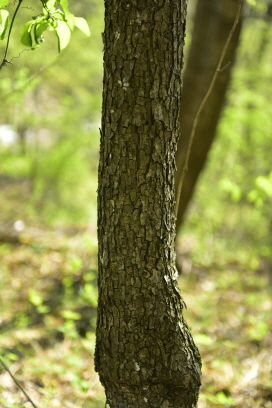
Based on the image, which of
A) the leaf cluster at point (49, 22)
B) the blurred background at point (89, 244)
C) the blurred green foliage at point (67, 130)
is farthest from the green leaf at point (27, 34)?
the blurred green foliage at point (67, 130)

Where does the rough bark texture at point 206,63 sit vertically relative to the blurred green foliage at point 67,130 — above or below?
below

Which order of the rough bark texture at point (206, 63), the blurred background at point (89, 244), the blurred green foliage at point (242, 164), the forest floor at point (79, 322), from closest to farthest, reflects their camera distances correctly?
the forest floor at point (79, 322), the blurred background at point (89, 244), the rough bark texture at point (206, 63), the blurred green foliage at point (242, 164)

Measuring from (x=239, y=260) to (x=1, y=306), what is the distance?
13.3ft

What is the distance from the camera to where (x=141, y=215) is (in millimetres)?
1479

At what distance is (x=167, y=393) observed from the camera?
163 cm

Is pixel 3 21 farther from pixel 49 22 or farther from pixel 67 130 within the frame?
pixel 67 130

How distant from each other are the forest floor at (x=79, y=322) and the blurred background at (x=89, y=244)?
0.01 m

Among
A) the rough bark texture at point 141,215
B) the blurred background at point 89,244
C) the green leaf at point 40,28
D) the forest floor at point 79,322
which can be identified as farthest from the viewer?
the blurred background at point 89,244

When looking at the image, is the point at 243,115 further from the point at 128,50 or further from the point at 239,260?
the point at 128,50

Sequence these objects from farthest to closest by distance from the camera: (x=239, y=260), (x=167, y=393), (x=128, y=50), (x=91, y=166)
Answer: (x=91, y=166) < (x=239, y=260) < (x=167, y=393) < (x=128, y=50)

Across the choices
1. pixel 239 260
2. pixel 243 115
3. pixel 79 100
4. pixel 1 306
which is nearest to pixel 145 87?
pixel 1 306

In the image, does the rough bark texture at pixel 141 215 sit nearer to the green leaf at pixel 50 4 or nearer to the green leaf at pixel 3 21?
the green leaf at pixel 50 4

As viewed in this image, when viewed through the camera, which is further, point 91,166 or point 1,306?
point 91,166

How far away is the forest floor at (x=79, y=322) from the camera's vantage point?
8.55ft
